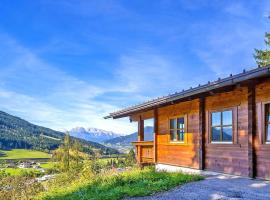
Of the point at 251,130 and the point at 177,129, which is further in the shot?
the point at 177,129

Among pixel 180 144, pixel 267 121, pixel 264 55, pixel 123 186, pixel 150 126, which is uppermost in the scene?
pixel 264 55

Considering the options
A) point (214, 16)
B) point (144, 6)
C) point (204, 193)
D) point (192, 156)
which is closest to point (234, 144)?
point (192, 156)

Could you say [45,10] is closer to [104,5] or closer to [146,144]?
[104,5]

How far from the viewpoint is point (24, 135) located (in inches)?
4985

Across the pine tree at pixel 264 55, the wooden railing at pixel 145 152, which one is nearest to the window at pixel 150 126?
the wooden railing at pixel 145 152

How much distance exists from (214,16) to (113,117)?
7759mm

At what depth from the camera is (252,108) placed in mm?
10828

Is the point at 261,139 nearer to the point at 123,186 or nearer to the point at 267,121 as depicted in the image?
the point at 267,121

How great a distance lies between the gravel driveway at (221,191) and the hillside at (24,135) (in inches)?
3158

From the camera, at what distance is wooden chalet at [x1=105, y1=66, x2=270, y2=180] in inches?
413

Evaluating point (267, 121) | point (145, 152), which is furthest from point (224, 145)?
point (145, 152)

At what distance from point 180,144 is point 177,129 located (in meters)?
0.78

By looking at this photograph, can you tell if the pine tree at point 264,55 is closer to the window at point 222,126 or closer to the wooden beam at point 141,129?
the wooden beam at point 141,129

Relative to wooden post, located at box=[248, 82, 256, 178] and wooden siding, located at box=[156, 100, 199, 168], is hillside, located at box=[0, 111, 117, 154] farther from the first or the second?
wooden post, located at box=[248, 82, 256, 178]
